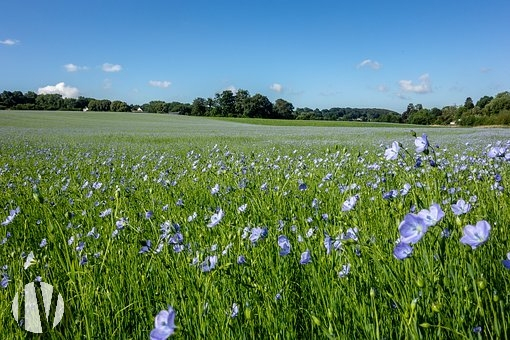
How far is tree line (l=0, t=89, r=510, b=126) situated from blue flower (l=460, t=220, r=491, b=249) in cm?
6163

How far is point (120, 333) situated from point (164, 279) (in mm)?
422

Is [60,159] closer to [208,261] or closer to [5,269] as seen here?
[5,269]

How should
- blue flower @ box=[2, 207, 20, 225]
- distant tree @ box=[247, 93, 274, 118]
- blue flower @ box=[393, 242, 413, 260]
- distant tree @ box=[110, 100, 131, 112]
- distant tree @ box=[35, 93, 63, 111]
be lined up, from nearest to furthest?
blue flower @ box=[393, 242, 413, 260] < blue flower @ box=[2, 207, 20, 225] < distant tree @ box=[35, 93, 63, 111] < distant tree @ box=[110, 100, 131, 112] < distant tree @ box=[247, 93, 274, 118]

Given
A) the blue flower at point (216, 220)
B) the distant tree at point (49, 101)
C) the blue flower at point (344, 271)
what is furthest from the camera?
the distant tree at point (49, 101)

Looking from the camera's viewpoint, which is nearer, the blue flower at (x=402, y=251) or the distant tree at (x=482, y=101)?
the blue flower at (x=402, y=251)

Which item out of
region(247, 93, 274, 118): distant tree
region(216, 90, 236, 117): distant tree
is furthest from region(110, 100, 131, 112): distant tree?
region(247, 93, 274, 118): distant tree

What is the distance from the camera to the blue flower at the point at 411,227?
1302mm

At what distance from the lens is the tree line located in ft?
223

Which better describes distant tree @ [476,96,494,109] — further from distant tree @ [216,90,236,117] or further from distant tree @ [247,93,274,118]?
distant tree @ [216,90,236,117]

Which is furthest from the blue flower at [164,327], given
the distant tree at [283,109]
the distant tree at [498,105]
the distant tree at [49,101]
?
the distant tree at [283,109]

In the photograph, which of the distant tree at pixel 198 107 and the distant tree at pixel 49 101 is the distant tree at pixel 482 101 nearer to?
the distant tree at pixel 198 107

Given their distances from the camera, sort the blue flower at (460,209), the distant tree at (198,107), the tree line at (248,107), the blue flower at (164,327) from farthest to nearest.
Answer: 1. the distant tree at (198,107)
2. the tree line at (248,107)
3. the blue flower at (460,209)
4. the blue flower at (164,327)

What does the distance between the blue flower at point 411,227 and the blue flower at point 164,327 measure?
769 mm

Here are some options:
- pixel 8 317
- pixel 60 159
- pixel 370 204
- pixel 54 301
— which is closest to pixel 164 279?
pixel 54 301
